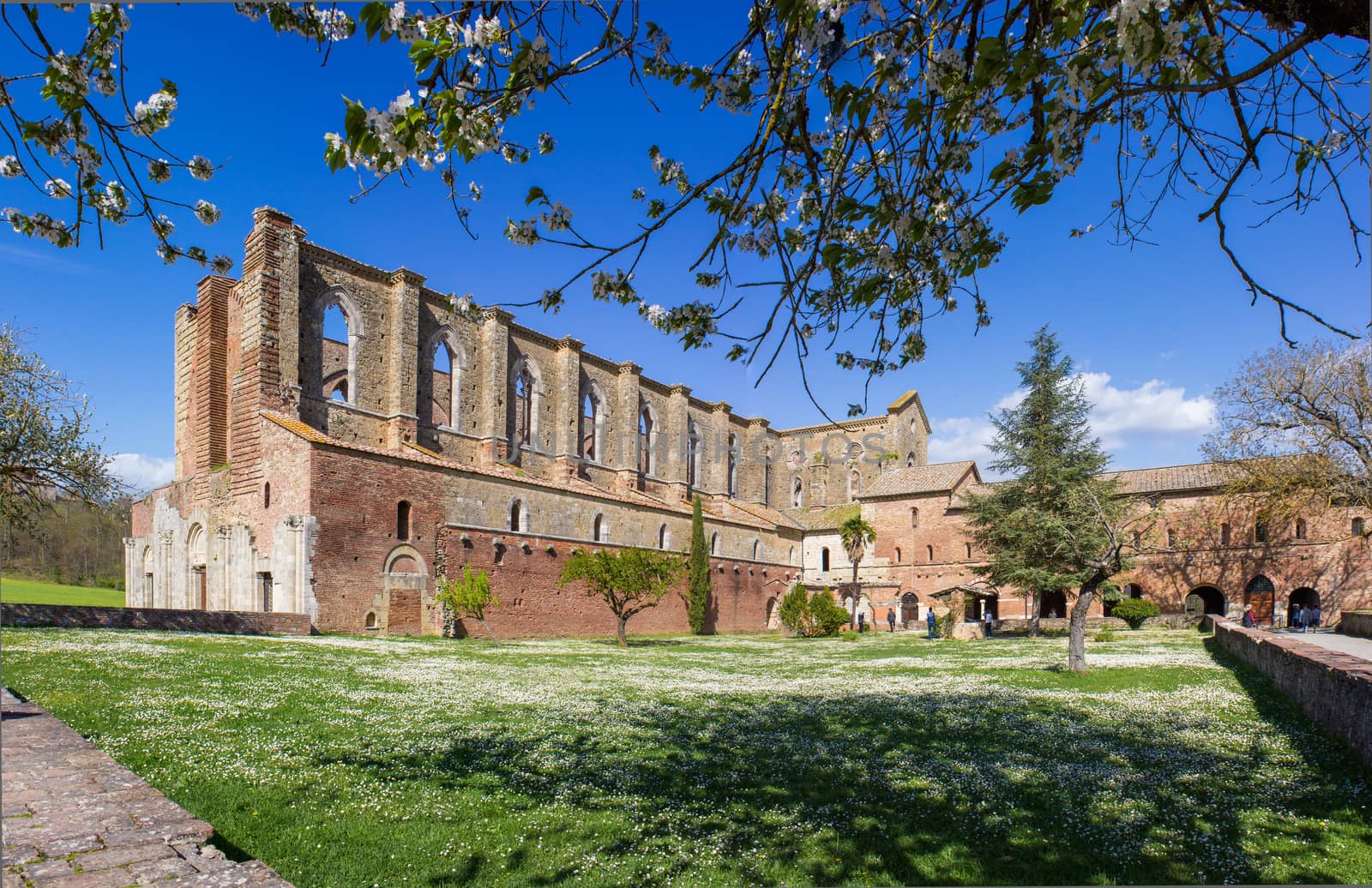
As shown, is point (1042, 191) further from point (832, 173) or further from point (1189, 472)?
point (1189, 472)

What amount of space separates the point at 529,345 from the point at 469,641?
17.3m

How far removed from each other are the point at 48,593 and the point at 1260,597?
5261cm

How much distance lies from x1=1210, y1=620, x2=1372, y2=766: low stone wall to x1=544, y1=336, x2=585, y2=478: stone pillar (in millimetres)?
29727

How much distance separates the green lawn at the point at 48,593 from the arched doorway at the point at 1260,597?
1957 inches

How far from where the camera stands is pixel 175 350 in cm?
2983

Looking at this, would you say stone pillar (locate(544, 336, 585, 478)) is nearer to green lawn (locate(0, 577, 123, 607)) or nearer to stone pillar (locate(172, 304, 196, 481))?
stone pillar (locate(172, 304, 196, 481))

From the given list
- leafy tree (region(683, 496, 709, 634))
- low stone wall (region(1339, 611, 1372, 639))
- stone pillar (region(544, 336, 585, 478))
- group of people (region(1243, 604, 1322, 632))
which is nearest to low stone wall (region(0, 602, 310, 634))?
stone pillar (region(544, 336, 585, 478))

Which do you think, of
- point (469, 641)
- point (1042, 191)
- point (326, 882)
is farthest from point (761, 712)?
point (469, 641)

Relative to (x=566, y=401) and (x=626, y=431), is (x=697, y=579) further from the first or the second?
(x=566, y=401)

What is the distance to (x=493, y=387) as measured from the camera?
35.2 meters

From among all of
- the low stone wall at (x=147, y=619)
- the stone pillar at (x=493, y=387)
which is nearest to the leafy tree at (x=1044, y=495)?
the stone pillar at (x=493, y=387)

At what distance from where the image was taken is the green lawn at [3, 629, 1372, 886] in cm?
485

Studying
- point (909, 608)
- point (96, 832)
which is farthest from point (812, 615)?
point (96, 832)

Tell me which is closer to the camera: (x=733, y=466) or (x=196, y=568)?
(x=196, y=568)
